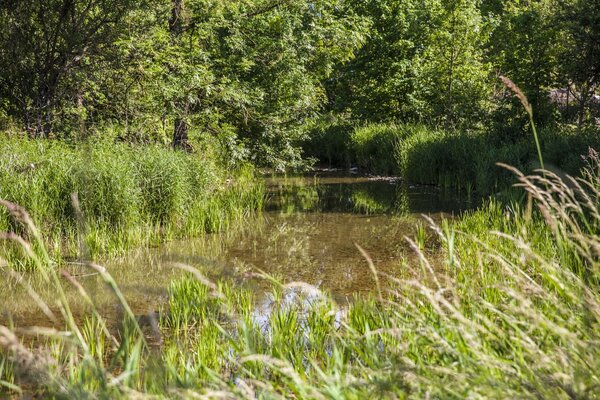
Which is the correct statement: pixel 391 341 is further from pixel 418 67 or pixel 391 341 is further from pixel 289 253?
pixel 418 67

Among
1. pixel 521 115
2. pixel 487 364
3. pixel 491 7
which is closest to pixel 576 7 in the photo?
pixel 521 115

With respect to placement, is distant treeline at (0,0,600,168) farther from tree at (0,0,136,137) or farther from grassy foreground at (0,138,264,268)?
grassy foreground at (0,138,264,268)

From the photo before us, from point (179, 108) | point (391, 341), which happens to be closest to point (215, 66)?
point (179, 108)

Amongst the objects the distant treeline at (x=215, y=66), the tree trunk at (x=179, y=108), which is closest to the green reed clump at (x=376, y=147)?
the distant treeline at (x=215, y=66)

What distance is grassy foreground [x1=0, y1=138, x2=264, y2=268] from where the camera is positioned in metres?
7.70

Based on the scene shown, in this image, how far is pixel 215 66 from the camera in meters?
13.9

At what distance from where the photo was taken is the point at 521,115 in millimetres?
14500

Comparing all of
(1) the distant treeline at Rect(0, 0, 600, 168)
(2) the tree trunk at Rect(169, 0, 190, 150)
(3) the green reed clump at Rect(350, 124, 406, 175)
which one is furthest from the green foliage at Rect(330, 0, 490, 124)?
(2) the tree trunk at Rect(169, 0, 190, 150)

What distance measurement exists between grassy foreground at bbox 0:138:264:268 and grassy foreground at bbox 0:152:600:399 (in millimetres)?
2799

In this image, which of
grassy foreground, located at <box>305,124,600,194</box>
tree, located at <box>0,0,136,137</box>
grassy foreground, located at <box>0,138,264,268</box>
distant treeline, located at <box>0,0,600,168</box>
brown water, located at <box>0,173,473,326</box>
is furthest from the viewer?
distant treeline, located at <box>0,0,600,168</box>

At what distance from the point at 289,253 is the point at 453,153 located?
7.27 metres

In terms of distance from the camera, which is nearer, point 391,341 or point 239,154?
point 391,341

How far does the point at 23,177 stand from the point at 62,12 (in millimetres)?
5107

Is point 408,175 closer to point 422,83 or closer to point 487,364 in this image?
point 422,83
